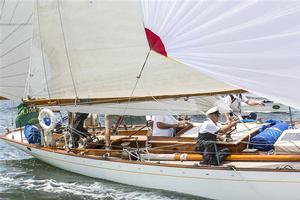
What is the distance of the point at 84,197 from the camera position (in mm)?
9023

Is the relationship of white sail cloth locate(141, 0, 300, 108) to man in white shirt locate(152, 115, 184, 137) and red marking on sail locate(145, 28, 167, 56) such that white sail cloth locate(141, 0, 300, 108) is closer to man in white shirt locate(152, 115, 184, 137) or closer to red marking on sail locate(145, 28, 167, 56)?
red marking on sail locate(145, 28, 167, 56)

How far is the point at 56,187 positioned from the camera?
981 centimetres

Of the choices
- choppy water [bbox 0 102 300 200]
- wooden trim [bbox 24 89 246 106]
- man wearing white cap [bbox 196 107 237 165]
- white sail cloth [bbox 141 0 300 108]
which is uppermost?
white sail cloth [bbox 141 0 300 108]

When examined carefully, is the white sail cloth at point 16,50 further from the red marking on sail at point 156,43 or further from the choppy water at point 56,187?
the red marking on sail at point 156,43

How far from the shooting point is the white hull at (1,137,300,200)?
23.9 feet

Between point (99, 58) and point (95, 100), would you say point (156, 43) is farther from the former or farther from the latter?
point (95, 100)

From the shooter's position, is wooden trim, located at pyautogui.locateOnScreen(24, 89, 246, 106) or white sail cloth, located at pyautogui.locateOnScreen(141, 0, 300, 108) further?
wooden trim, located at pyautogui.locateOnScreen(24, 89, 246, 106)

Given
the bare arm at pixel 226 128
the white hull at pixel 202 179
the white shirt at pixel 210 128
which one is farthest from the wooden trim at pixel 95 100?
the white hull at pixel 202 179

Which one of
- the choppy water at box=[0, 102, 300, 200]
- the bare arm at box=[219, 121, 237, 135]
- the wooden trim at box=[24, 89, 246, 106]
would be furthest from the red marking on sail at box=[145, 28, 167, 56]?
the choppy water at box=[0, 102, 300, 200]

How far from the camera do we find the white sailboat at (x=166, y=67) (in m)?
6.22

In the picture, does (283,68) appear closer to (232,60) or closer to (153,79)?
(232,60)

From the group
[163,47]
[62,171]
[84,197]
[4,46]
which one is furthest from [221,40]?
[4,46]

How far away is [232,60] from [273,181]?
2.00m

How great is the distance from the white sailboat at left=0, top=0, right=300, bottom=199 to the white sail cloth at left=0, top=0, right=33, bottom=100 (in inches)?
64.6
